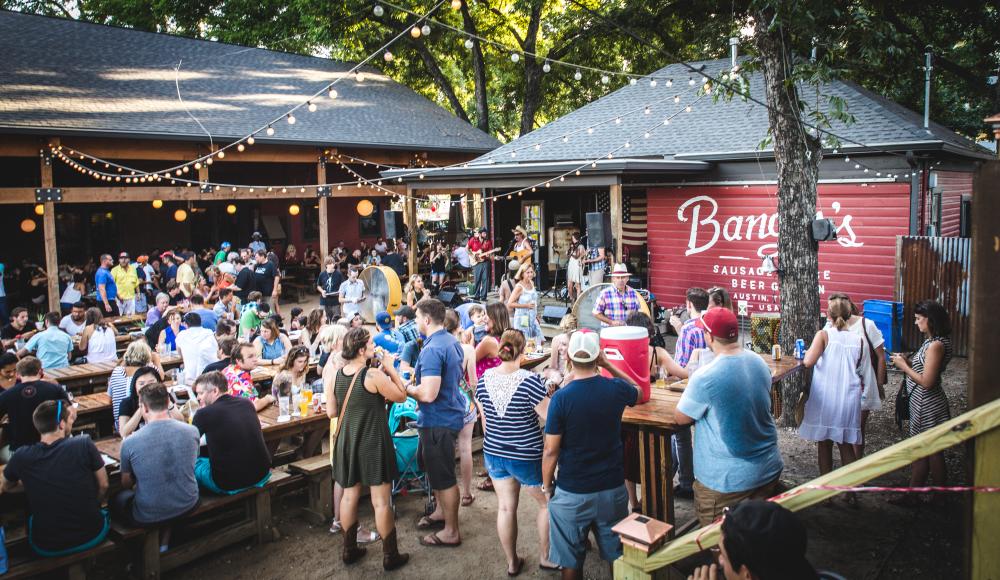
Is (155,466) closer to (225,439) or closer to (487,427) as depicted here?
(225,439)

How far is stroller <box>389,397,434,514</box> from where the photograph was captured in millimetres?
5688

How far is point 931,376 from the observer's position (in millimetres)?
5070

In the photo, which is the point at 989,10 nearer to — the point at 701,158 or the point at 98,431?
the point at 701,158

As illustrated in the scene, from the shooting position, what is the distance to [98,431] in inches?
276

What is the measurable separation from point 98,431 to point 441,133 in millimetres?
14372

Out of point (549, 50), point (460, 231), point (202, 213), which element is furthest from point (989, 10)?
point (202, 213)

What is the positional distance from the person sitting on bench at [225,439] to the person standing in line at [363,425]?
0.75 metres

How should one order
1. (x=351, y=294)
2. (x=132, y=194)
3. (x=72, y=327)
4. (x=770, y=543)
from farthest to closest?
1. (x=132, y=194)
2. (x=351, y=294)
3. (x=72, y=327)
4. (x=770, y=543)

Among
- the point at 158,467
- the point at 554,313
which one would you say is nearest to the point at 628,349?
the point at 158,467

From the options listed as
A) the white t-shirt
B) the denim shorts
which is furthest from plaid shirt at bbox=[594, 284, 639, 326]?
the white t-shirt

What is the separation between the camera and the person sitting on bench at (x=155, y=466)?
4.52 m

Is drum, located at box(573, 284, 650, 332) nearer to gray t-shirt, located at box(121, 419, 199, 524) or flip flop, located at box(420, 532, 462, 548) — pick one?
flip flop, located at box(420, 532, 462, 548)

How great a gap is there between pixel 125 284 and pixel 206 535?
941 cm

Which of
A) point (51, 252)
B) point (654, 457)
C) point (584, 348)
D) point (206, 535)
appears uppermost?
point (51, 252)
